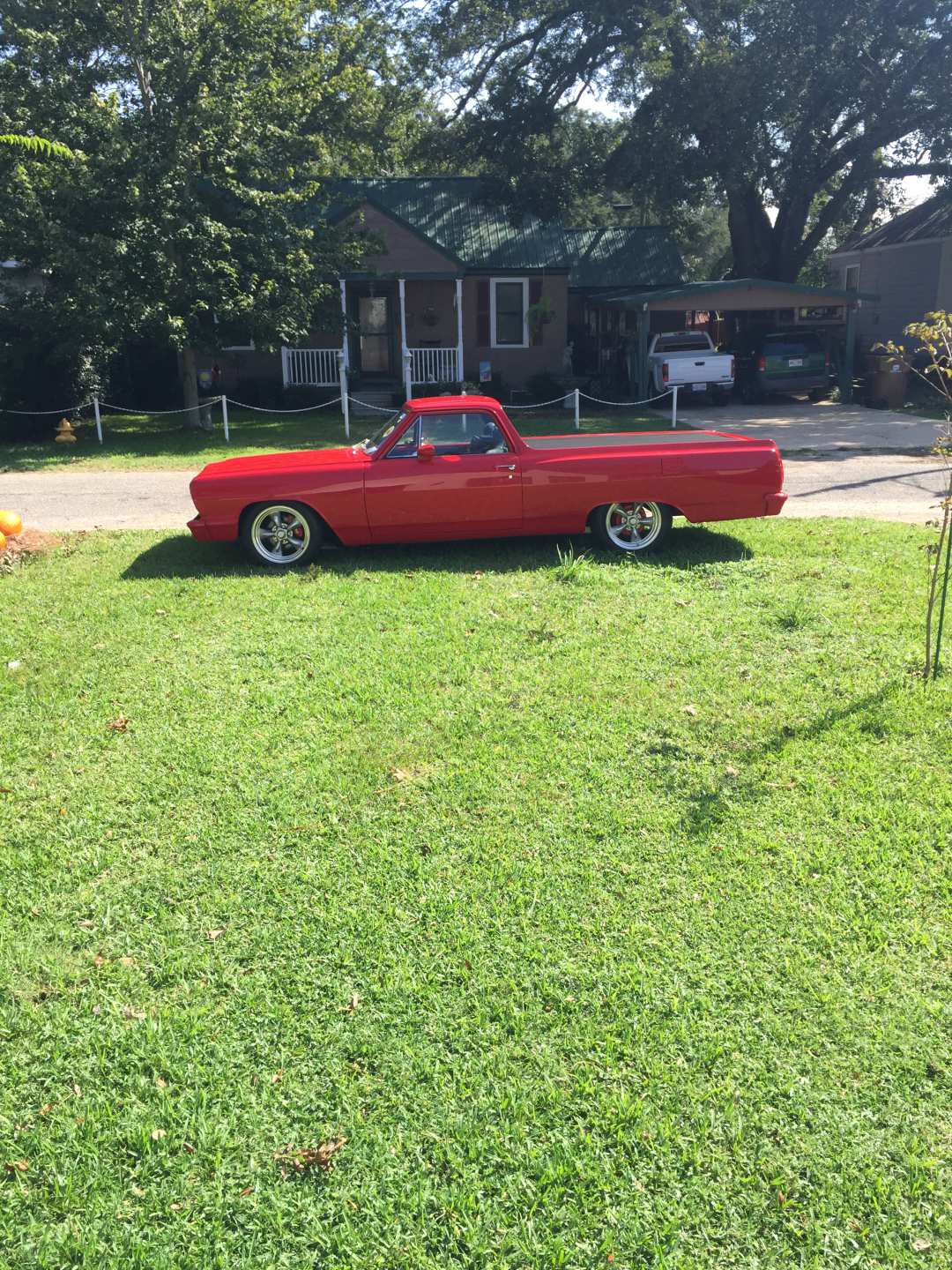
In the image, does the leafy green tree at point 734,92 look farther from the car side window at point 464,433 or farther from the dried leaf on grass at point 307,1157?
the dried leaf on grass at point 307,1157

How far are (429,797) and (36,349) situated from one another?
17.9 metres

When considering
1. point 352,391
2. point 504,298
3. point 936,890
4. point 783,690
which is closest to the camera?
point 936,890

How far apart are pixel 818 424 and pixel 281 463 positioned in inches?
622

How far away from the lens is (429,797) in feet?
16.7

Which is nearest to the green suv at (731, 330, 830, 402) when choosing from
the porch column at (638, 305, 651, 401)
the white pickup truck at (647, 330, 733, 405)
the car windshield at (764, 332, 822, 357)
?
the car windshield at (764, 332, 822, 357)

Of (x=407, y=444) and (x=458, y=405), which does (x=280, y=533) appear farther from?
(x=458, y=405)

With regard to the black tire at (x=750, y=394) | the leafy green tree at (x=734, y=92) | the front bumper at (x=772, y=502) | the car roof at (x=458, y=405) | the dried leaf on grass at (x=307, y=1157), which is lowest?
the dried leaf on grass at (x=307, y=1157)

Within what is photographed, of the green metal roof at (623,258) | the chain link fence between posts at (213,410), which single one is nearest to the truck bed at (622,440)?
the chain link fence between posts at (213,410)

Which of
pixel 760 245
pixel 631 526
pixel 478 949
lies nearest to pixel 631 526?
pixel 631 526

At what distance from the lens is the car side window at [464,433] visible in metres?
9.05

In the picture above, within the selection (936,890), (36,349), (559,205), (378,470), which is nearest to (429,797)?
(936,890)

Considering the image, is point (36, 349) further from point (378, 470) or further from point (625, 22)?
point (625, 22)

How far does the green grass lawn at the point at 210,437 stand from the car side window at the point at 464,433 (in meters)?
8.73

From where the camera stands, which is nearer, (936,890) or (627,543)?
(936,890)
